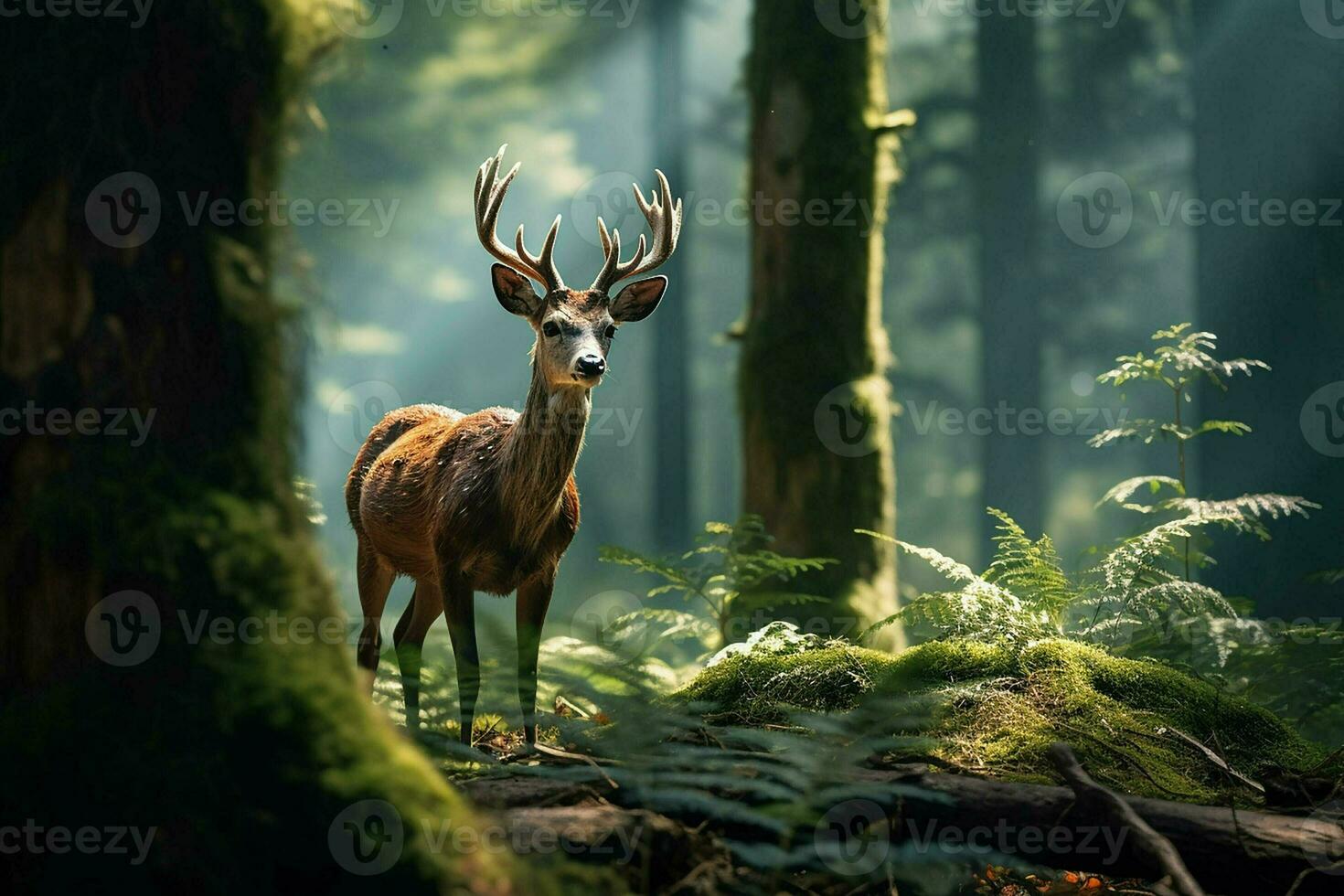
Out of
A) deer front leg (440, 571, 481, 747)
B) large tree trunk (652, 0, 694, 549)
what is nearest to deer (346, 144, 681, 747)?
deer front leg (440, 571, 481, 747)

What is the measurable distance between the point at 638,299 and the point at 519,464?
4.42 feet

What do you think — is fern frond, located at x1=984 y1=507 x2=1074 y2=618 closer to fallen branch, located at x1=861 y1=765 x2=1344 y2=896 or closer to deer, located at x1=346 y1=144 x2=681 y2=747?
fallen branch, located at x1=861 y1=765 x2=1344 y2=896

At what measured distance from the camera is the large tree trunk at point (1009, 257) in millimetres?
19719

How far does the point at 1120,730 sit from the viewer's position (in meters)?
4.06

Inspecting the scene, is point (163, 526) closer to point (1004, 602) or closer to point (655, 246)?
point (1004, 602)

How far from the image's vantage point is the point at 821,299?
9.05 metres

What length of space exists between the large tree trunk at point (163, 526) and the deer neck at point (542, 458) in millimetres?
2658

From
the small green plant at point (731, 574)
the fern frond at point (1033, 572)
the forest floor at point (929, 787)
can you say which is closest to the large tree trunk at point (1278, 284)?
the small green plant at point (731, 574)

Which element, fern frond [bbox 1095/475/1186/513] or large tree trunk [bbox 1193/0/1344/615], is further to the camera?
large tree trunk [bbox 1193/0/1344/615]

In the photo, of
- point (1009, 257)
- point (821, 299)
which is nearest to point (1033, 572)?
point (821, 299)

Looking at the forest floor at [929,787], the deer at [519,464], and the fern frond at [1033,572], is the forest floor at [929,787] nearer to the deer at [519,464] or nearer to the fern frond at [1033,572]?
the fern frond at [1033,572]

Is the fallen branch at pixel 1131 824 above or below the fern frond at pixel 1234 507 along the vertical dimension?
below

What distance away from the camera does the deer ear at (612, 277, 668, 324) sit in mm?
6234

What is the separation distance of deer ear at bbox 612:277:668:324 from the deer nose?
2.68 ft
